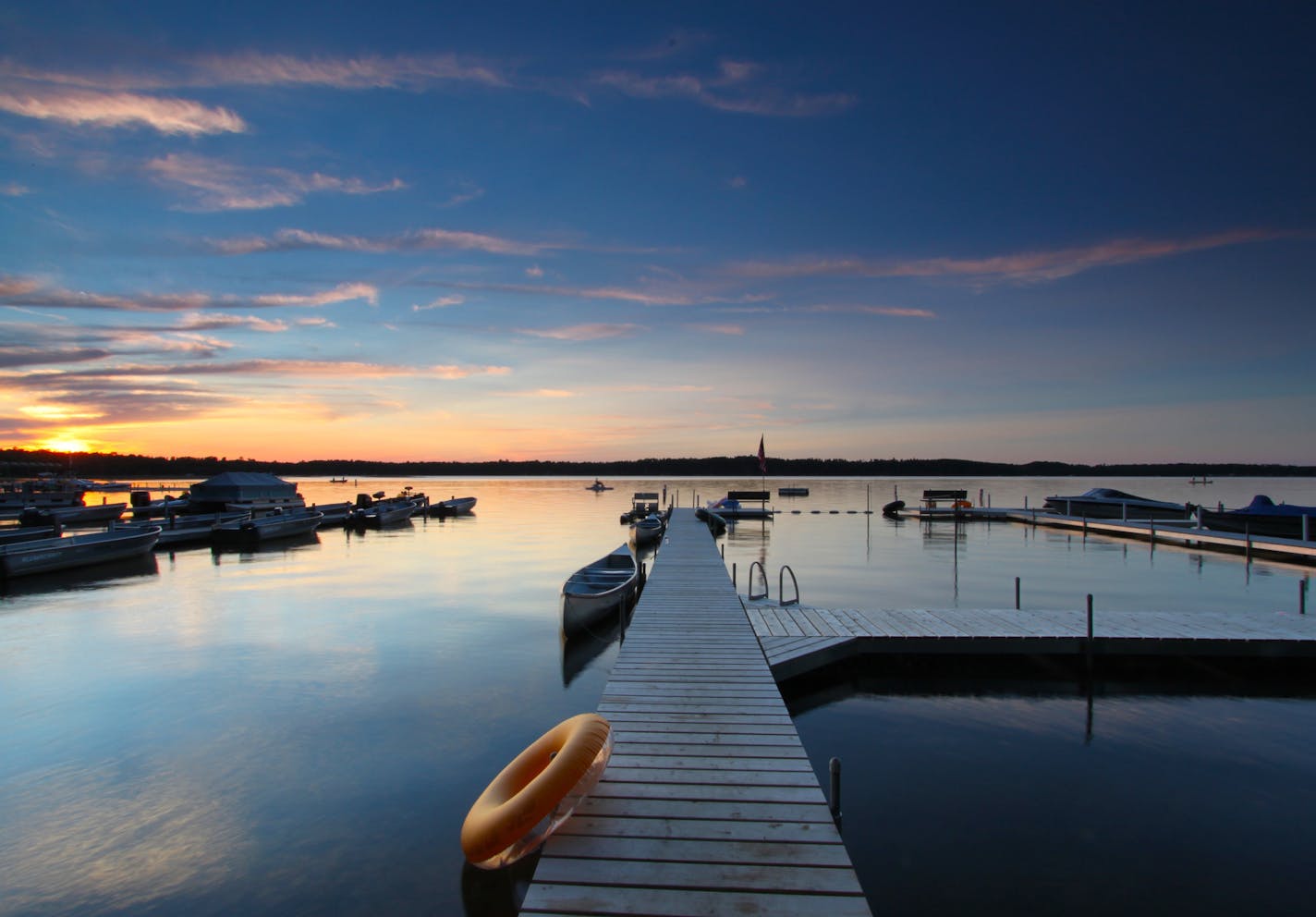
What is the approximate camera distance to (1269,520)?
99.1ft

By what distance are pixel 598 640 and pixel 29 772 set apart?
405 inches

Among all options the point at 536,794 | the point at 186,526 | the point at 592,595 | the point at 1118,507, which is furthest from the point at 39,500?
the point at 1118,507

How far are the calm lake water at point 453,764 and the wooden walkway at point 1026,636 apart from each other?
0.69 metres

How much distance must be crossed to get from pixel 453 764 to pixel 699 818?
5380mm

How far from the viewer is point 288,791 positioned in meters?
9.06

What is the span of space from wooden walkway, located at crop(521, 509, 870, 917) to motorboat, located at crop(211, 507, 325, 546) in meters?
36.1

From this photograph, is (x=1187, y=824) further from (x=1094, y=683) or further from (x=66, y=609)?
(x=66, y=609)

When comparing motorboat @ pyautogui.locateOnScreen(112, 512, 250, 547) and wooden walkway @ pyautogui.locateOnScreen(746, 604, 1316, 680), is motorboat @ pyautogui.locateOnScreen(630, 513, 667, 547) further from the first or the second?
motorboat @ pyautogui.locateOnScreen(112, 512, 250, 547)

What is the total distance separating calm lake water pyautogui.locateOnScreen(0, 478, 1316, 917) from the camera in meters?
6.91

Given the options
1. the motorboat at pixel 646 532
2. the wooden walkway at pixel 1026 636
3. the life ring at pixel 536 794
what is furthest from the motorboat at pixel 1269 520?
the life ring at pixel 536 794

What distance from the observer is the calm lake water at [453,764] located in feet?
22.7

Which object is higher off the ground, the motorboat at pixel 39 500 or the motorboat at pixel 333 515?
the motorboat at pixel 39 500

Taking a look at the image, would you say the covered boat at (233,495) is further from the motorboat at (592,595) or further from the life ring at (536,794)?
the life ring at (536,794)

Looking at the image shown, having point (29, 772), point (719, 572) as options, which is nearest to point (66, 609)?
point (29, 772)
